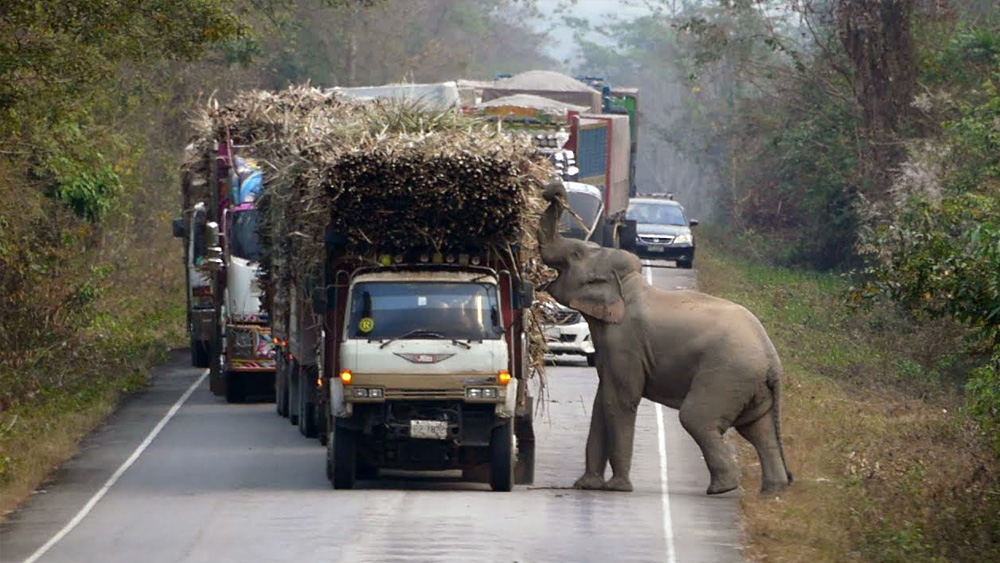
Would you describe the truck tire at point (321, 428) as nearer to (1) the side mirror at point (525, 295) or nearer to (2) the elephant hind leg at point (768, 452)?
(1) the side mirror at point (525, 295)

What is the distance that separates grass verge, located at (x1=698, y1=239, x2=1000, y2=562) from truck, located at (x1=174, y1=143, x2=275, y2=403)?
6534 millimetres

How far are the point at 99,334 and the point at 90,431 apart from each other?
9.10 m

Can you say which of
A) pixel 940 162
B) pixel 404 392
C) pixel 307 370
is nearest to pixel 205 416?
pixel 307 370

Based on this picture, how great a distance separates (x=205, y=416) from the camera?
896 inches

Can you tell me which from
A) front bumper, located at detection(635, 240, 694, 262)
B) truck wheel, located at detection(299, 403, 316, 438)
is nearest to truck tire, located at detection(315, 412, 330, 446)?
truck wheel, located at detection(299, 403, 316, 438)

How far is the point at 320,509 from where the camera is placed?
15.2 metres

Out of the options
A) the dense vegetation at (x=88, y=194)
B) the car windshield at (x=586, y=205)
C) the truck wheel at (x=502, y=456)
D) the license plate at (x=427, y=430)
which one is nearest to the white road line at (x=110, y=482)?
the dense vegetation at (x=88, y=194)

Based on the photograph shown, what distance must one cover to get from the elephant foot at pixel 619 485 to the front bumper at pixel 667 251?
26.8m

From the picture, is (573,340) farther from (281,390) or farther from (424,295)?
(424,295)

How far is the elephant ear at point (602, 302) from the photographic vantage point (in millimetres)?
16828

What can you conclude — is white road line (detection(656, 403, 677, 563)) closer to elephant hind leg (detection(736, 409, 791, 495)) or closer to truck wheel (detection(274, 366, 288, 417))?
elephant hind leg (detection(736, 409, 791, 495))

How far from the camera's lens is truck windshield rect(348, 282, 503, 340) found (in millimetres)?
16094

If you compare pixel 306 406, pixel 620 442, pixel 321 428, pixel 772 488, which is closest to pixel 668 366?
pixel 620 442

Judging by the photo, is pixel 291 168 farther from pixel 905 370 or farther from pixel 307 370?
pixel 905 370
